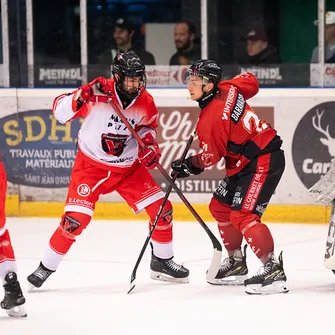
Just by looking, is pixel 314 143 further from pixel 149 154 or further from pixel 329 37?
pixel 149 154

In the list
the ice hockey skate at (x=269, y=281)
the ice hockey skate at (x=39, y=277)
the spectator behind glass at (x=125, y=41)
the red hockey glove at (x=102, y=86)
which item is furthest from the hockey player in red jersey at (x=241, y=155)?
the spectator behind glass at (x=125, y=41)

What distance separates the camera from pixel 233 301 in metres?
4.79

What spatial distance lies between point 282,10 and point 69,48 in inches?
59.0

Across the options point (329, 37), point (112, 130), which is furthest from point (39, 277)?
point (329, 37)

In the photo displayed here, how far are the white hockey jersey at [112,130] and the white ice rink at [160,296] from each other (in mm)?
621

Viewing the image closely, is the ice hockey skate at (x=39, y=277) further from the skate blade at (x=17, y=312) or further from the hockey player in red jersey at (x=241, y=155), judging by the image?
the hockey player in red jersey at (x=241, y=155)

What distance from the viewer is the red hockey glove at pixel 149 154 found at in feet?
16.4

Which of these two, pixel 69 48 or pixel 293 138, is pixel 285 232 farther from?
pixel 69 48

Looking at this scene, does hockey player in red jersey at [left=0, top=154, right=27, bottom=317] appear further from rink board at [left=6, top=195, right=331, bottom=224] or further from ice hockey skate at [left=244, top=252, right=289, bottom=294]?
rink board at [left=6, top=195, right=331, bottom=224]

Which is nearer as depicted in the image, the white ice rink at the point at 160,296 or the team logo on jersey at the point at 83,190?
the white ice rink at the point at 160,296

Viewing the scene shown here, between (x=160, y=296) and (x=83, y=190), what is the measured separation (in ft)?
2.05

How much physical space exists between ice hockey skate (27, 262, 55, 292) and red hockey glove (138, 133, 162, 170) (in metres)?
0.70

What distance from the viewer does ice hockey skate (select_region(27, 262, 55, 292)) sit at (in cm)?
504

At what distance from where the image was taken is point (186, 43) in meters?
7.25
